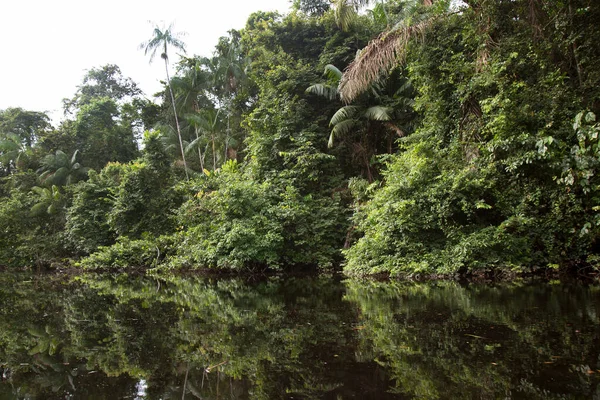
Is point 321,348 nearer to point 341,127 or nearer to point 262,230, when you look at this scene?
point 262,230

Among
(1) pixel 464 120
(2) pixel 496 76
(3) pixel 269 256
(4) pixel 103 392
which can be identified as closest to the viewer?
(4) pixel 103 392

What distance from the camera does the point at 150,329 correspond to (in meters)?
4.63

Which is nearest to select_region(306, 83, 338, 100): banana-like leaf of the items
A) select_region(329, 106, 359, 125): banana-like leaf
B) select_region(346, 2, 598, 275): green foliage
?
select_region(329, 106, 359, 125): banana-like leaf

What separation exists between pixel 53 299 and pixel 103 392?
628cm

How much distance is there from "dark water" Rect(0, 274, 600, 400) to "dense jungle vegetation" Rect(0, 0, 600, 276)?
2.58 metres

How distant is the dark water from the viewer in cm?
259

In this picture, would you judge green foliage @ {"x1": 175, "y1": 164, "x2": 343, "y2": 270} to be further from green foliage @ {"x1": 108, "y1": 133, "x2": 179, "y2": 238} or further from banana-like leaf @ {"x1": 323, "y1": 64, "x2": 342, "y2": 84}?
banana-like leaf @ {"x1": 323, "y1": 64, "x2": 342, "y2": 84}

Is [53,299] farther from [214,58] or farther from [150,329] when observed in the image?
[214,58]

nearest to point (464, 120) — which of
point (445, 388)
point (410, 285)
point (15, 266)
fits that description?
point (410, 285)

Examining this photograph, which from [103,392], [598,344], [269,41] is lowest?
[598,344]

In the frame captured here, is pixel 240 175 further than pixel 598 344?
Yes

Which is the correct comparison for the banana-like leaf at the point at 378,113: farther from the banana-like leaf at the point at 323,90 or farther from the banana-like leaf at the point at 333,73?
the banana-like leaf at the point at 333,73

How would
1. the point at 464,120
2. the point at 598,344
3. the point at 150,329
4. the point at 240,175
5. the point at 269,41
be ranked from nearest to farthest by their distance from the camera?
the point at 598,344 < the point at 150,329 < the point at 464,120 < the point at 240,175 < the point at 269,41

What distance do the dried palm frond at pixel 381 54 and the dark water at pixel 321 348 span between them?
6209 millimetres
